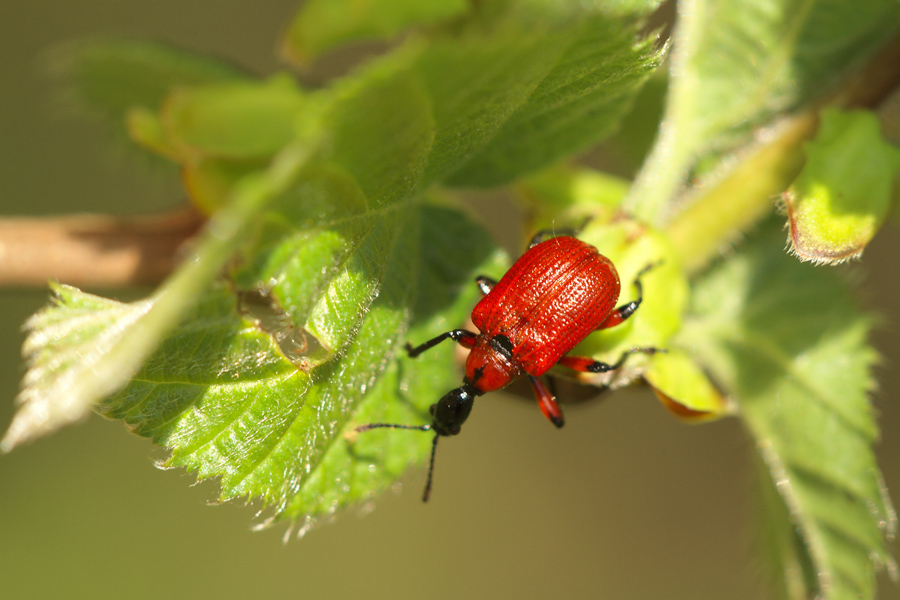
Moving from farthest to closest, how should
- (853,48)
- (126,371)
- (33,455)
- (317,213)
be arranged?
1. (33,455)
2. (853,48)
3. (317,213)
4. (126,371)

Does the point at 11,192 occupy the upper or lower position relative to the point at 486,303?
lower

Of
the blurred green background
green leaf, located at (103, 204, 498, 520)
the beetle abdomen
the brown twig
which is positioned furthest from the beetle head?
the blurred green background

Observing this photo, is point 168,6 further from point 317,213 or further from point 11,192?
point 317,213

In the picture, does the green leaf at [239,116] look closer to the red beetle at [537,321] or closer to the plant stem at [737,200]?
the red beetle at [537,321]

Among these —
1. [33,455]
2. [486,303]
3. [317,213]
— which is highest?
[317,213]

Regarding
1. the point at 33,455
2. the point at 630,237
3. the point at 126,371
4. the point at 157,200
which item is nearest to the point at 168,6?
the point at 157,200

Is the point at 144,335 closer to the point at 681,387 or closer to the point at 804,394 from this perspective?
the point at 681,387

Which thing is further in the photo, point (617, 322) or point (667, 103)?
point (667, 103)
